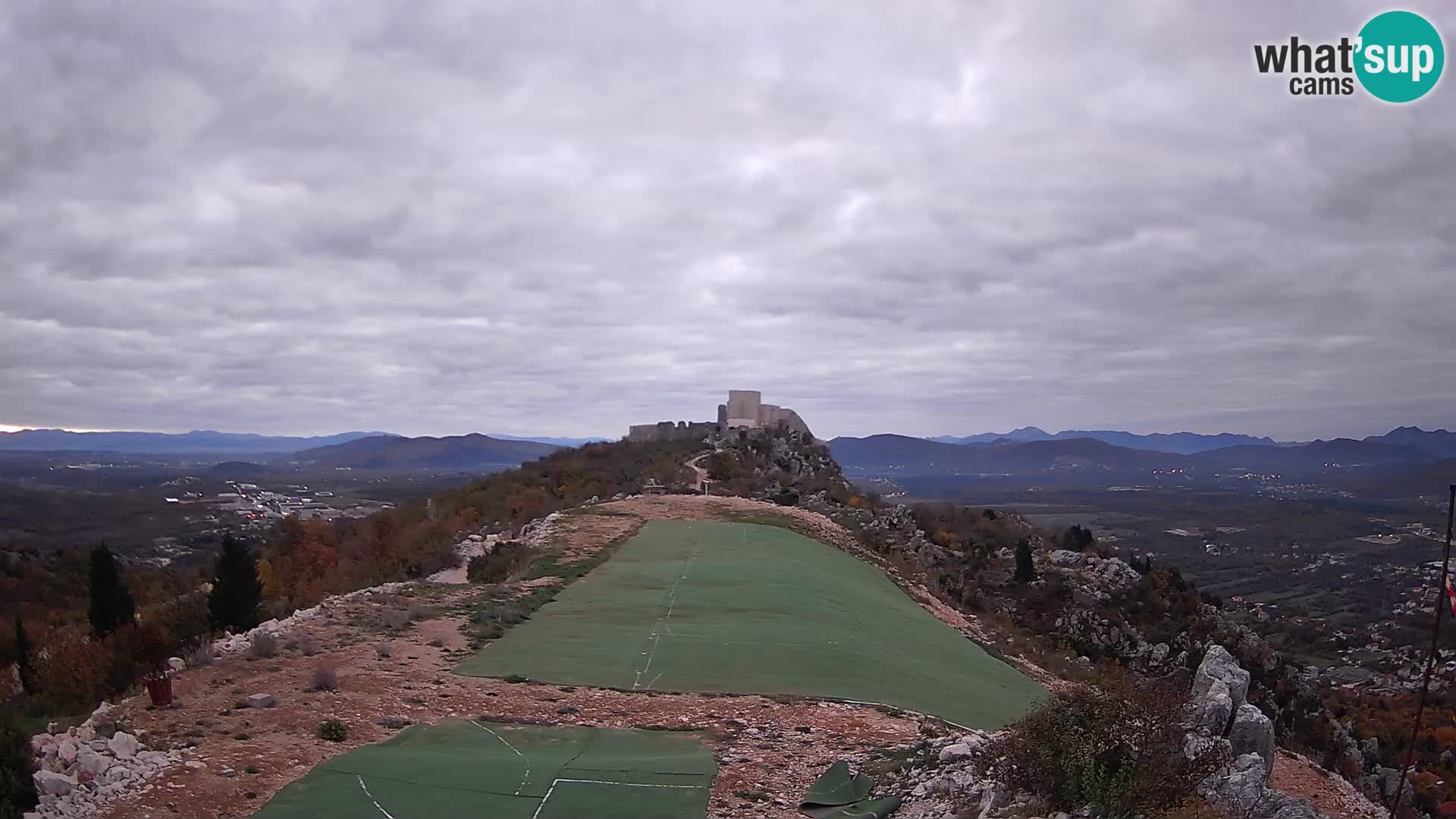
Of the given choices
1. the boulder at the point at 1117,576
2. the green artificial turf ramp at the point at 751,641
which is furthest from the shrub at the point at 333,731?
the boulder at the point at 1117,576

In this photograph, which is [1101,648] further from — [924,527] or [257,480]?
[257,480]

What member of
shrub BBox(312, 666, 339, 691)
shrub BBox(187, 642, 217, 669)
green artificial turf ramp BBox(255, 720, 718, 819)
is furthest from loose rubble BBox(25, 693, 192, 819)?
shrub BBox(187, 642, 217, 669)

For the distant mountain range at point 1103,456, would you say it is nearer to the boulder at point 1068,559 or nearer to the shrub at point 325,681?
the boulder at point 1068,559

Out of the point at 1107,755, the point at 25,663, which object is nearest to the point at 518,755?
the point at 1107,755

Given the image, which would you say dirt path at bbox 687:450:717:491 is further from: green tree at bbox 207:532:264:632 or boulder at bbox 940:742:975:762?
boulder at bbox 940:742:975:762

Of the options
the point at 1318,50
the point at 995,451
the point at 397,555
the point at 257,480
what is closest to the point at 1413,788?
the point at 1318,50
